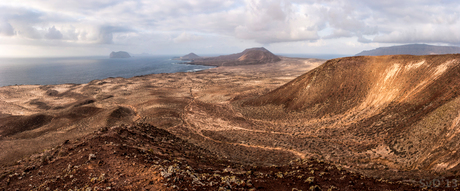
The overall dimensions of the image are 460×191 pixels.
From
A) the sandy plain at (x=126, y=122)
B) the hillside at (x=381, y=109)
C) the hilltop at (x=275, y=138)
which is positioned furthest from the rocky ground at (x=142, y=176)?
the sandy plain at (x=126, y=122)

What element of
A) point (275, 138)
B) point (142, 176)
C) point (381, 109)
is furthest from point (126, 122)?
point (381, 109)

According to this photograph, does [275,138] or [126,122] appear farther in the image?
[126,122]

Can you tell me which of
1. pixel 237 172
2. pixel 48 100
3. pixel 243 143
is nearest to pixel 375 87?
pixel 243 143

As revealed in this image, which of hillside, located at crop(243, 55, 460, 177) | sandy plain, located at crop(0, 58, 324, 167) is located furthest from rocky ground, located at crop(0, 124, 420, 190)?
sandy plain, located at crop(0, 58, 324, 167)

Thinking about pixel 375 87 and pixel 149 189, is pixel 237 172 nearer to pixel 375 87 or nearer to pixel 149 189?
pixel 149 189

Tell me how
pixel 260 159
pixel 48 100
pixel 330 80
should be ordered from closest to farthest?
pixel 260 159 < pixel 330 80 < pixel 48 100

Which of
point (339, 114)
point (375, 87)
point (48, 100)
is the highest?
point (375, 87)

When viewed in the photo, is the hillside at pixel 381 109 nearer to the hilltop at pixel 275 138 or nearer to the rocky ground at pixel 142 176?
the hilltop at pixel 275 138

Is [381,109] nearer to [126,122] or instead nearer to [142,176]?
[142,176]
